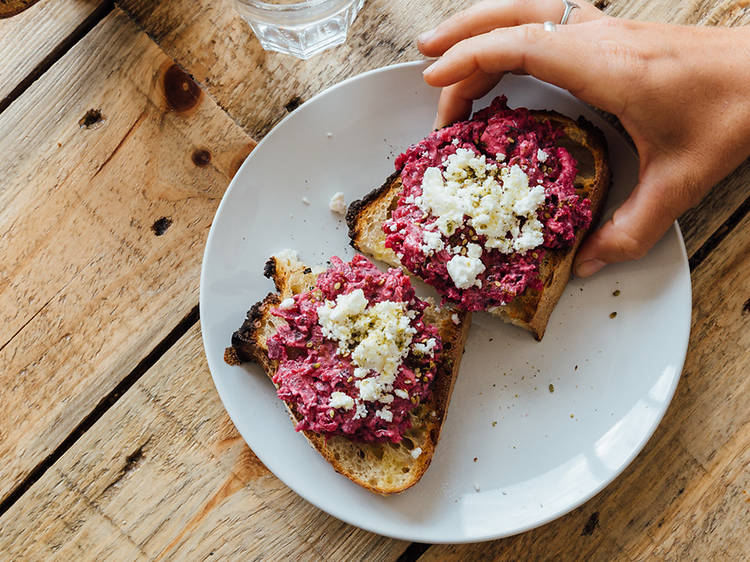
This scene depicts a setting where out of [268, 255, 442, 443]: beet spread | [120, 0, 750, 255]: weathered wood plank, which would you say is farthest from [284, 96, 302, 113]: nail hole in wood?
[268, 255, 442, 443]: beet spread

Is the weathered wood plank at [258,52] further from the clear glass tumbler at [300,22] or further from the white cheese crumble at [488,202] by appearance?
the white cheese crumble at [488,202]

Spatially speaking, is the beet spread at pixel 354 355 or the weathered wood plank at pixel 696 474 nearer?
the beet spread at pixel 354 355

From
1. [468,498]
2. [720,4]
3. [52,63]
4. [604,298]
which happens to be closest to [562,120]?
[604,298]

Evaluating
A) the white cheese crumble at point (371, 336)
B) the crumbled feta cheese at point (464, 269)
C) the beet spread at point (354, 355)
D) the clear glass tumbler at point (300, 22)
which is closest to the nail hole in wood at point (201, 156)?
the clear glass tumbler at point (300, 22)

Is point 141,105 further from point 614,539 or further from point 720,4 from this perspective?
point 614,539

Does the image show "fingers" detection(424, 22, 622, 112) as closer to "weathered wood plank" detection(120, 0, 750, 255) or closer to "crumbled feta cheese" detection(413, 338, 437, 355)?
"weathered wood plank" detection(120, 0, 750, 255)
